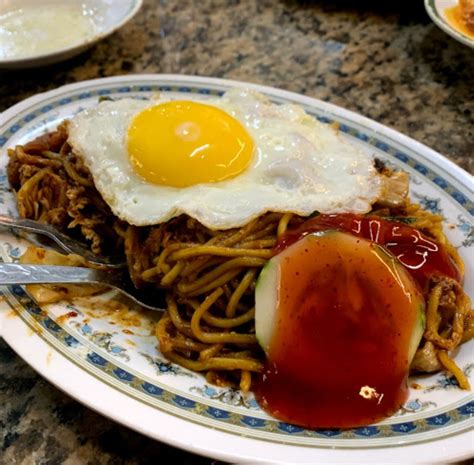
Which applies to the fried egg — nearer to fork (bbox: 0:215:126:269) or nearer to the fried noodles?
the fried noodles

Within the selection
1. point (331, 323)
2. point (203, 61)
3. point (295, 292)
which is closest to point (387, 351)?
point (331, 323)

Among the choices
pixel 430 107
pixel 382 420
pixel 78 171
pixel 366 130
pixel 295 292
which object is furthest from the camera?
pixel 430 107

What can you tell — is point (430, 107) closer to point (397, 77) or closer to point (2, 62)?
point (397, 77)

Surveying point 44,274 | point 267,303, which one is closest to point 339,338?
point 267,303

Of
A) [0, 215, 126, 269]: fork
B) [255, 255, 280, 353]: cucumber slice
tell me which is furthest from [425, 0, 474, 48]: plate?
[0, 215, 126, 269]: fork

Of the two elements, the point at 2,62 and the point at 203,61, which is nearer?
the point at 2,62

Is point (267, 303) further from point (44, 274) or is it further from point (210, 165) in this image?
point (44, 274)

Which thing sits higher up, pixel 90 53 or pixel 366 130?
pixel 366 130
